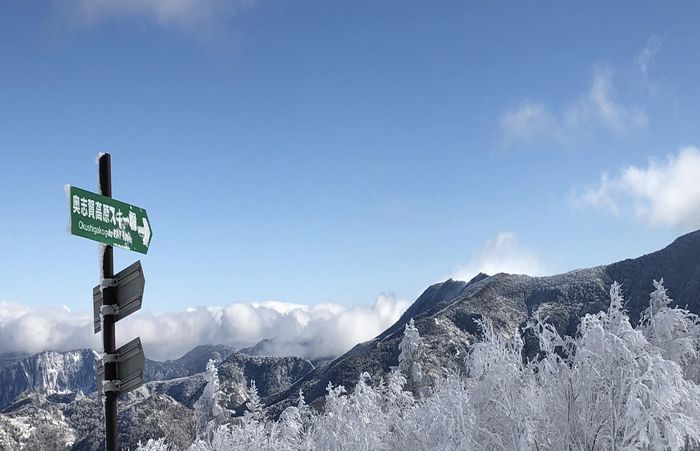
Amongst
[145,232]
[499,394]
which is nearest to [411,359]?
[499,394]

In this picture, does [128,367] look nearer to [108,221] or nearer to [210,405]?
[108,221]

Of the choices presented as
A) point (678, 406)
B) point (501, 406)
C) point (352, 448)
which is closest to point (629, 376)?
point (678, 406)

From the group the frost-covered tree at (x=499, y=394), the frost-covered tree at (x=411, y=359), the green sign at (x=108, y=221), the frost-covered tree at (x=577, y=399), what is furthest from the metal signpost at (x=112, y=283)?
the frost-covered tree at (x=411, y=359)

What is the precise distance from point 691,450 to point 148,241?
2182 cm

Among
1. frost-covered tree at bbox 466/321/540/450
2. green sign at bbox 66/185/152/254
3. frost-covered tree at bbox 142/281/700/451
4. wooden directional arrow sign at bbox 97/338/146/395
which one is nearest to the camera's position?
green sign at bbox 66/185/152/254

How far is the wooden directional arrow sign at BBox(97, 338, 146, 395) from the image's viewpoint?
21.9 ft

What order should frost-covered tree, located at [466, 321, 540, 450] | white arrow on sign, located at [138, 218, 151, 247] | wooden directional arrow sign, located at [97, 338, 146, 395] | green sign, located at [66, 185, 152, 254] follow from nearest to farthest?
green sign, located at [66, 185, 152, 254], wooden directional arrow sign, located at [97, 338, 146, 395], white arrow on sign, located at [138, 218, 151, 247], frost-covered tree, located at [466, 321, 540, 450]

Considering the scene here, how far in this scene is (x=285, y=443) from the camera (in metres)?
49.3

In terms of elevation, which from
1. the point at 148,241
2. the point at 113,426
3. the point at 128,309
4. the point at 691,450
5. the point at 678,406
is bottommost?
the point at 691,450

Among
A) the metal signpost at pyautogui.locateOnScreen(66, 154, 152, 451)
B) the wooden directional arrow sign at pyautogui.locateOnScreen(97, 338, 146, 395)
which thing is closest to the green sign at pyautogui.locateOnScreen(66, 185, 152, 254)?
the metal signpost at pyautogui.locateOnScreen(66, 154, 152, 451)

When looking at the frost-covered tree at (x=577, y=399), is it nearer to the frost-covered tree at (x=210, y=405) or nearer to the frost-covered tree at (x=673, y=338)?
the frost-covered tree at (x=673, y=338)

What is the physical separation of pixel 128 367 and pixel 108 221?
1.49 meters

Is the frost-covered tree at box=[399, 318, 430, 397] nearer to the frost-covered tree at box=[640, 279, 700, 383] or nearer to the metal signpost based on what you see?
the frost-covered tree at box=[640, 279, 700, 383]

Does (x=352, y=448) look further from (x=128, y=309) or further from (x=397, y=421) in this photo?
(x=128, y=309)
